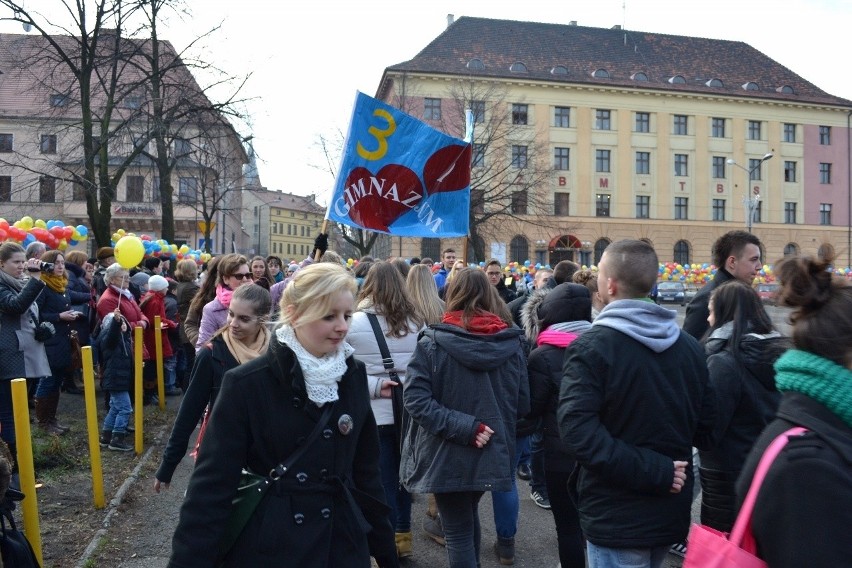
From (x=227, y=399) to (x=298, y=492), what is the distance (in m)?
0.39

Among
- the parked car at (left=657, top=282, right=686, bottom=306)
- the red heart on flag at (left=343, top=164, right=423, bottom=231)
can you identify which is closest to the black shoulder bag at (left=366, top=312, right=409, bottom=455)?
the red heart on flag at (left=343, top=164, right=423, bottom=231)

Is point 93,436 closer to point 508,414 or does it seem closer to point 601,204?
point 508,414

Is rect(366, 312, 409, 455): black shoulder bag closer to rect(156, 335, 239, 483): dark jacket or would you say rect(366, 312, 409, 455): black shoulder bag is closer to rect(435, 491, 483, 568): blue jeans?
rect(435, 491, 483, 568): blue jeans

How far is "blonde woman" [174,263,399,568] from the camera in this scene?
8.11ft

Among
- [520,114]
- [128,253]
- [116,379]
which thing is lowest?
[116,379]

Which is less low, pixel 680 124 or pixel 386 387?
pixel 680 124

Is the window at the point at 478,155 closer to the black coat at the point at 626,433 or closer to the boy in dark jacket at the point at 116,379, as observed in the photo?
the boy in dark jacket at the point at 116,379

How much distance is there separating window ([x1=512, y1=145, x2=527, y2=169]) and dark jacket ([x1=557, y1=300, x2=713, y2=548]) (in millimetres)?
45185

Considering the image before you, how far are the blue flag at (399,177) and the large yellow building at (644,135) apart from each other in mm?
42232

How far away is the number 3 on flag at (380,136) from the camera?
6.90 m

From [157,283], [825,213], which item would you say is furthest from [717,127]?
[157,283]

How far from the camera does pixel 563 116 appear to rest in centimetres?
5459

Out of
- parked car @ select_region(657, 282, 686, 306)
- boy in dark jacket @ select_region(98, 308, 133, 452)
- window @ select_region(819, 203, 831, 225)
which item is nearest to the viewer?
boy in dark jacket @ select_region(98, 308, 133, 452)

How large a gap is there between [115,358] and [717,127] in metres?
Result: 57.0
